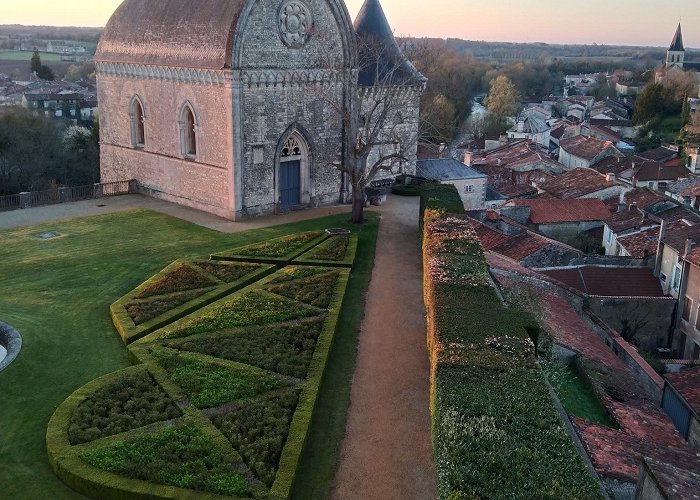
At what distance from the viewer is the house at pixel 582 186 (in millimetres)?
58938

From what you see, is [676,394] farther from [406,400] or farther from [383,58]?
[383,58]

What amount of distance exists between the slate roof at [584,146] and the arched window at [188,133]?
54.6m

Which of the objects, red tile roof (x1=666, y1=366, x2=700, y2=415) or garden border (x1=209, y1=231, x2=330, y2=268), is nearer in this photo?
red tile roof (x1=666, y1=366, x2=700, y2=415)

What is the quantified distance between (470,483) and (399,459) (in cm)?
360

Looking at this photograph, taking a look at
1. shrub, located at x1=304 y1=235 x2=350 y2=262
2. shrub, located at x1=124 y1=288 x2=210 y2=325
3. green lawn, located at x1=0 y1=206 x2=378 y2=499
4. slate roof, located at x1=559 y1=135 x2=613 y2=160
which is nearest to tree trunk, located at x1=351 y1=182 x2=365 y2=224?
green lawn, located at x1=0 y1=206 x2=378 y2=499

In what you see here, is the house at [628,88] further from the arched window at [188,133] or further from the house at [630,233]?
the arched window at [188,133]

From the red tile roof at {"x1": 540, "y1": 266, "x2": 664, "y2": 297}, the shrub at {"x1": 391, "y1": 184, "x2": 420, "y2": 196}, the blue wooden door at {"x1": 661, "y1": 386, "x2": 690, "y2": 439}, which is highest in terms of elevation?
the shrub at {"x1": 391, "y1": 184, "x2": 420, "y2": 196}

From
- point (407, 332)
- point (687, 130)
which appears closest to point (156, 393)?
point (407, 332)

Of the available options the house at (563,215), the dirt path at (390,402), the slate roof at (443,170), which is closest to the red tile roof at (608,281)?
the slate roof at (443,170)

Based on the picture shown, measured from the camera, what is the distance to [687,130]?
89.6m

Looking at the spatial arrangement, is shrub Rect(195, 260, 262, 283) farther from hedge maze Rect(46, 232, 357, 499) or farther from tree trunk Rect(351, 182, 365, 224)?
tree trunk Rect(351, 182, 365, 224)

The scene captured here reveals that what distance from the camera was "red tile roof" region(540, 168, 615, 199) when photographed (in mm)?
59219

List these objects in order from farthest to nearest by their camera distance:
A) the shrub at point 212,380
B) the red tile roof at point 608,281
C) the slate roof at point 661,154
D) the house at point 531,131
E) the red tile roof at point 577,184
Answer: the house at point 531,131 → the slate roof at point 661,154 → the red tile roof at point 577,184 → the red tile roof at point 608,281 → the shrub at point 212,380

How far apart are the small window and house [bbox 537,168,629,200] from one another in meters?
27.2
